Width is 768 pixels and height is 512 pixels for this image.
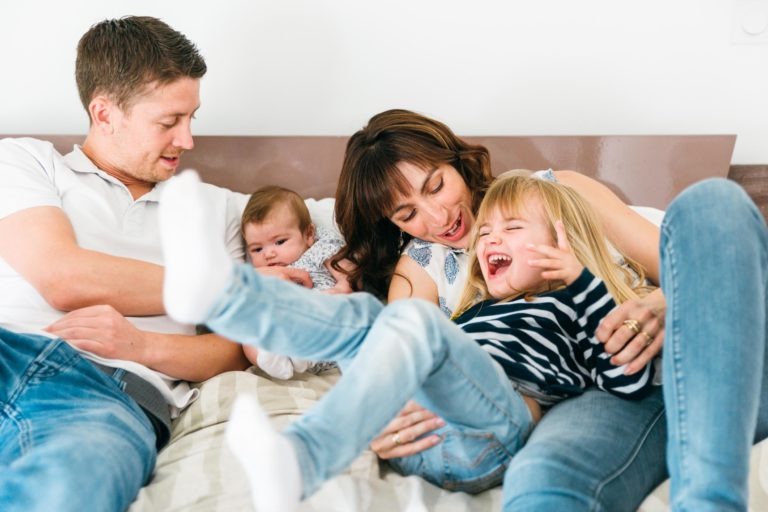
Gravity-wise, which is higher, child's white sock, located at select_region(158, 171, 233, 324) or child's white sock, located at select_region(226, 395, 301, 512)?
child's white sock, located at select_region(158, 171, 233, 324)

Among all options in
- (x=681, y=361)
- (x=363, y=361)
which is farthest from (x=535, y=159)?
(x=363, y=361)

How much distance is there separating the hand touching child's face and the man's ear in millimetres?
932

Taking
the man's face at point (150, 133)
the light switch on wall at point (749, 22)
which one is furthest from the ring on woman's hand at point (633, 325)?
the light switch on wall at point (749, 22)

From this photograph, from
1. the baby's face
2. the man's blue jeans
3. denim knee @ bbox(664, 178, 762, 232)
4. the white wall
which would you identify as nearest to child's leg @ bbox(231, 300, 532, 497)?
denim knee @ bbox(664, 178, 762, 232)

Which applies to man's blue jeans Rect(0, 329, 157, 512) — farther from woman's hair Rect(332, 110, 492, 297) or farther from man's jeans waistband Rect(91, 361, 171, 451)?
woman's hair Rect(332, 110, 492, 297)

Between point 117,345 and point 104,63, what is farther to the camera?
point 104,63

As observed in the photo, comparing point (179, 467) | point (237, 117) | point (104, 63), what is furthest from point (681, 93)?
point (179, 467)

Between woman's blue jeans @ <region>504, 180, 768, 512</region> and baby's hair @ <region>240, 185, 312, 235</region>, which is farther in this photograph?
baby's hair @ <region>240, 185, 312, 235</region>

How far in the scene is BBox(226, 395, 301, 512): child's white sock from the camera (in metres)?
0.78

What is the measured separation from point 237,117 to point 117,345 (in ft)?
3.32

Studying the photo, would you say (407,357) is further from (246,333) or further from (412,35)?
(412,35)

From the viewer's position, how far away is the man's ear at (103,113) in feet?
5.75

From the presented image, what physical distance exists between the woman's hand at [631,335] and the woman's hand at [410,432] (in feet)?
0.98

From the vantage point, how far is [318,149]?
6.94 ft
